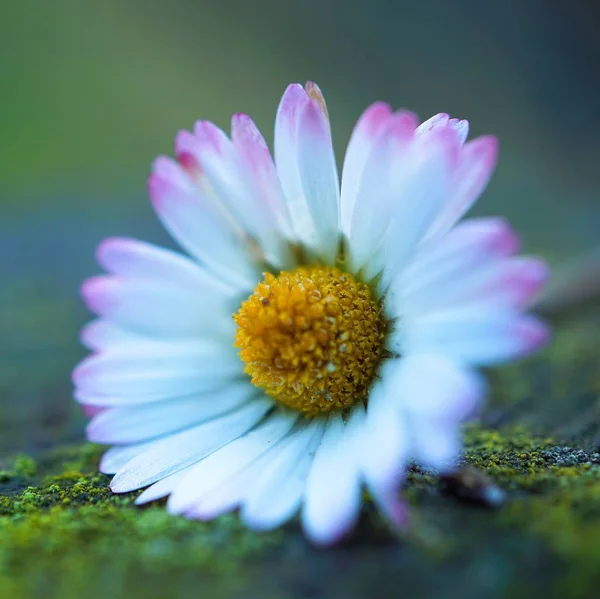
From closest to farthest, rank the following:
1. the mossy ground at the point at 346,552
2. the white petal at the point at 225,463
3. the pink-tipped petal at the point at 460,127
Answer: the mossy ground at the point at 346,552 < the white petal at the point at 225,463 < the pink-tipped petal at the point at 460,127

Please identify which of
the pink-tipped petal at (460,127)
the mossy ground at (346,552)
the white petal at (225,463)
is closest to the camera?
the mossy ground at (346,552)

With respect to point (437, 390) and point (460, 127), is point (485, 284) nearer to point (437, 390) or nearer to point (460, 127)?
point (437, 390)

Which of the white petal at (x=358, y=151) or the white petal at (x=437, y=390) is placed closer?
the white petal at (x=437, y=390)

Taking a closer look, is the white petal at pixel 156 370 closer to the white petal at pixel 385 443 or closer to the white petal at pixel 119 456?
the white petal at pixel 119 456

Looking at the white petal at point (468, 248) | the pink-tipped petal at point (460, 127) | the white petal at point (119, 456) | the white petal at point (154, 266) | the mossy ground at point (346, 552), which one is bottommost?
the mossy ground at point (346, 552)

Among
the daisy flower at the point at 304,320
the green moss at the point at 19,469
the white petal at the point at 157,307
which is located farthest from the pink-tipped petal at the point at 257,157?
the green moss at the point at 19,469

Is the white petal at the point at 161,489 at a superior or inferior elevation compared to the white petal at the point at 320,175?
inferior

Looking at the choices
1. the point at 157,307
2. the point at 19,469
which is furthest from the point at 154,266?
the point at 19,469

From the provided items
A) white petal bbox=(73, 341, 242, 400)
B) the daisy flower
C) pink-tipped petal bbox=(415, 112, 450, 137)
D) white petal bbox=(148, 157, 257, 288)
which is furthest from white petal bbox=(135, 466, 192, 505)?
pink-tipped petal bbox=(415, 112, 450, 137)

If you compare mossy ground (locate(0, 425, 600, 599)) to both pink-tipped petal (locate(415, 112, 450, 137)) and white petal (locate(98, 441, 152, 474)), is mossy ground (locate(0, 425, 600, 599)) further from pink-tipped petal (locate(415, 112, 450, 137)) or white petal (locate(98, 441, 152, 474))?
pink-tipped petal (locate(415, 112, 450, 137))
